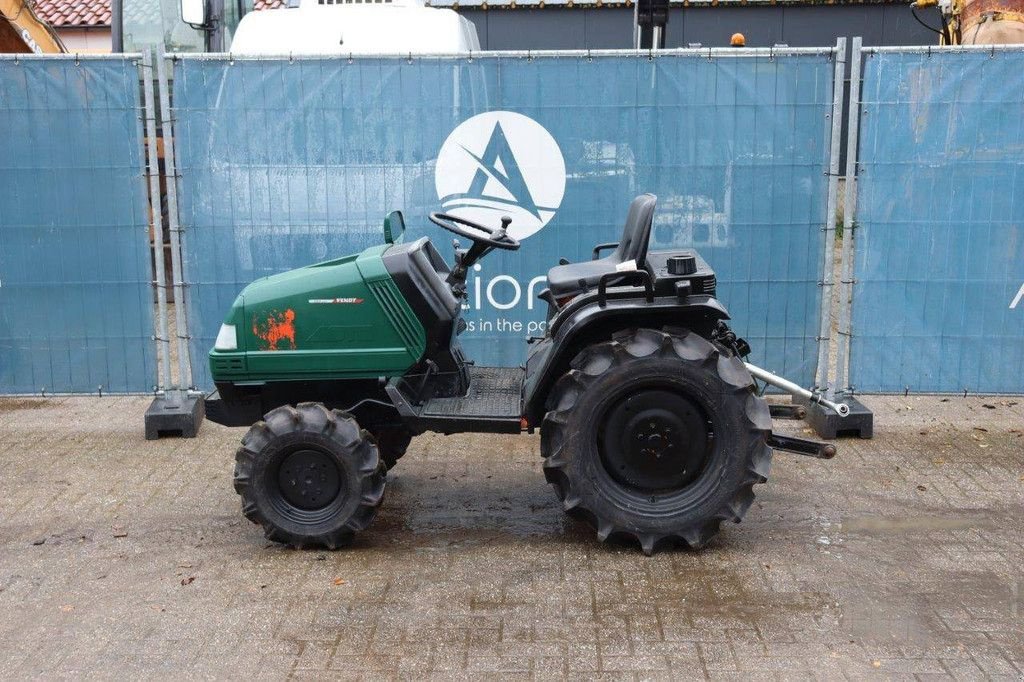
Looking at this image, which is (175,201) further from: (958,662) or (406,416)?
(958,662)

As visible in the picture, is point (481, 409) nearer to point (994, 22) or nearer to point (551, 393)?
point (551, 393)

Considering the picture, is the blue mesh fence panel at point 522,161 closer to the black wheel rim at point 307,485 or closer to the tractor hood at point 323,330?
the tractor hood at point 323,330

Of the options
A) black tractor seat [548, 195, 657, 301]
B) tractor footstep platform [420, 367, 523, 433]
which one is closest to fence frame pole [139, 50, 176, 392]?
tractor footstep platform [420, 367, 523, 433]

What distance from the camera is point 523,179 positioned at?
7.03 m

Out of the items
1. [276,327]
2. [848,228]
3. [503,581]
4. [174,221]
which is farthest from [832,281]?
[174,221]

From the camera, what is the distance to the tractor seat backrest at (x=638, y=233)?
5047 mm

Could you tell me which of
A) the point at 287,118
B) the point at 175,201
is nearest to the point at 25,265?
the point at 175,201

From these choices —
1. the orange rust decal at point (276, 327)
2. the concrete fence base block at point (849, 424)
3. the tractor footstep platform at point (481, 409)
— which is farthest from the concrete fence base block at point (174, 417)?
the concrete fence base block at point (849, 424)

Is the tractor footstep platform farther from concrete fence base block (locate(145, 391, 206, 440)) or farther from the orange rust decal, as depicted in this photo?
concrete fence base block (locate(145, 391, 206, 440))

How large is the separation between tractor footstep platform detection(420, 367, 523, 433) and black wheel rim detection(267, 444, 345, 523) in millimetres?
519

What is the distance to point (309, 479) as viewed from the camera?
507 centimetres

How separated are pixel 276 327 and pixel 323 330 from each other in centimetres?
23

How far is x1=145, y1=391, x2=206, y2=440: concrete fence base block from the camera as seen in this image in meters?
7.07

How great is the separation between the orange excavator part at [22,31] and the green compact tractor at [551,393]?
5.86m
